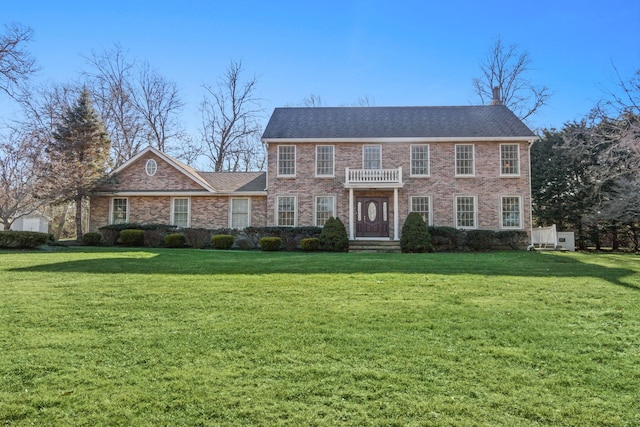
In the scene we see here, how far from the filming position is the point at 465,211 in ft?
64.3

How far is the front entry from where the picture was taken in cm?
1961

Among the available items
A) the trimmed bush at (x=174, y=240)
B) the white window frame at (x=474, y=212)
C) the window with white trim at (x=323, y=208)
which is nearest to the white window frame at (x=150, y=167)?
the trimmed bush at (x=174, y=240)

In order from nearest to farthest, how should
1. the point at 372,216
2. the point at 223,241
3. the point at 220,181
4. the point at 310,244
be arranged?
the point at 310,244
the point at 223,241
the point at 372,216
the point at 220,181

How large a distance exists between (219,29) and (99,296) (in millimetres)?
10693

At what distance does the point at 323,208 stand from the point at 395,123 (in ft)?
19.7

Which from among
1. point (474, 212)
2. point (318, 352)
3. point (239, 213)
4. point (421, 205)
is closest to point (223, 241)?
point (239, 213)

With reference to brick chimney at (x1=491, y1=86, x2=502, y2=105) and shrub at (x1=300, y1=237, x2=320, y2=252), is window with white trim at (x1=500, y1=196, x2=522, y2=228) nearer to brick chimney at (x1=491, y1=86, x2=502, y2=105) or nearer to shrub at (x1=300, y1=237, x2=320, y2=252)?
brick chimney at (x1=491, y1=86, x2=502, y2=105)

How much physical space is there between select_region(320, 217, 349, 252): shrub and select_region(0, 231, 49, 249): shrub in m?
10.9

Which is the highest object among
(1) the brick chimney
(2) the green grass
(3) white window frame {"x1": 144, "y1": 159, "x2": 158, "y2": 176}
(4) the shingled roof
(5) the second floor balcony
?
(1) the brick chimney

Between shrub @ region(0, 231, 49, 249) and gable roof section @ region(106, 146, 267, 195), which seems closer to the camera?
shrub @ region(0, 231, 49, 249)

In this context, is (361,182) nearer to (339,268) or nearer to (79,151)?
(339,268)

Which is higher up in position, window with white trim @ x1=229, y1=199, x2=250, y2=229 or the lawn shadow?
window with white trim @ x1=229, y1=199, x2=250, y2=229

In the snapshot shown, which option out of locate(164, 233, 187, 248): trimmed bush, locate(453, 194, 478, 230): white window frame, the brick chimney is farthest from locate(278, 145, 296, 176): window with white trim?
the brick chimney

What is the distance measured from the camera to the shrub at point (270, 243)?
56.1ft
